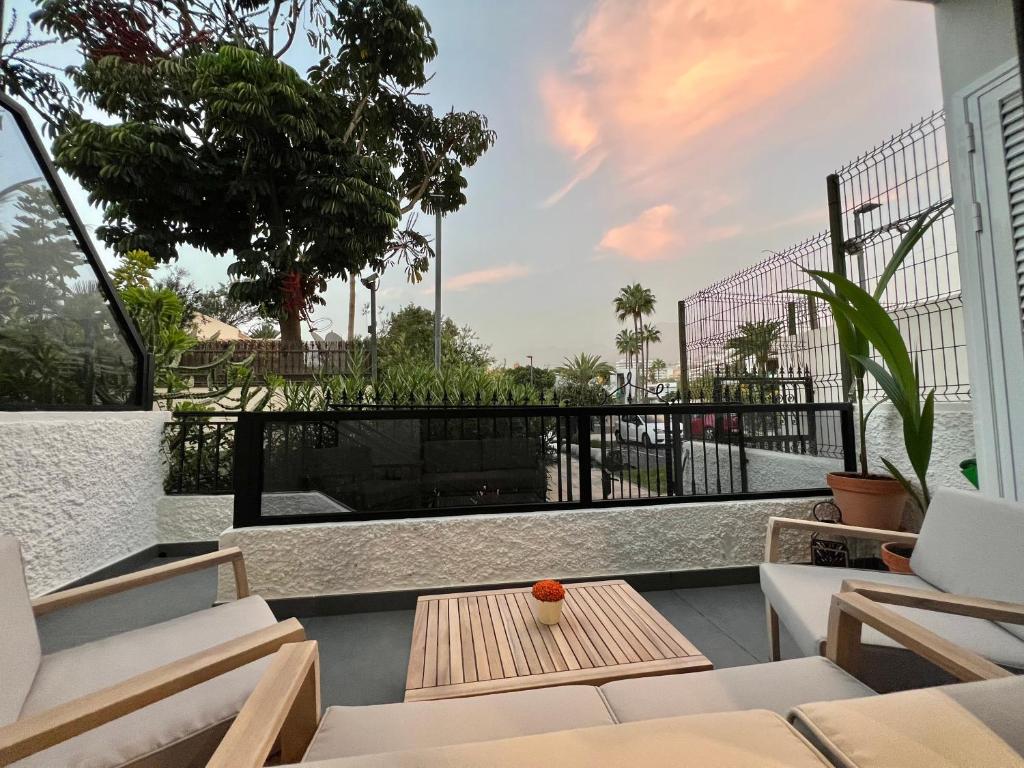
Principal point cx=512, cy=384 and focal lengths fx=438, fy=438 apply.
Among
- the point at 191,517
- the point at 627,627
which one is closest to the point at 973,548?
the point at 627,627

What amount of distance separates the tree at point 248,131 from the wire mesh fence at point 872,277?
300 inches

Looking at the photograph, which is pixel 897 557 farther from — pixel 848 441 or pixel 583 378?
pixel 583 378

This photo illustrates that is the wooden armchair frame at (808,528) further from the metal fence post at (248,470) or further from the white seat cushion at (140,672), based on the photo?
the metal fence post at (248,470)

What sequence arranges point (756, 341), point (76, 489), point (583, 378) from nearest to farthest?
point (76, 489) → point (756, 341) → point (583, 378)

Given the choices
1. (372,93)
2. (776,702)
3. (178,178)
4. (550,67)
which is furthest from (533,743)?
(372,93)

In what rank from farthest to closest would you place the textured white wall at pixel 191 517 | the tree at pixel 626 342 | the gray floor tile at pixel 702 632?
the tree at pixel 626 342
the textured white wall at pixel 191 517
the gray floor tile at pixel 702 632

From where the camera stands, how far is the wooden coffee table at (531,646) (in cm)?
127

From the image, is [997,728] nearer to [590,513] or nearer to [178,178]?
[590,513]

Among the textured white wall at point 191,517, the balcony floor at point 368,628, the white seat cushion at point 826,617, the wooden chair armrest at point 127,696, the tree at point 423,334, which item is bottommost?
the balcony floor at point 368,628

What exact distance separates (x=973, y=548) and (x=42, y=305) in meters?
4.91

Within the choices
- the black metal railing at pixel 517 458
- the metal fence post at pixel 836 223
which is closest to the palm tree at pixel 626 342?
the metal fence post at pixel 836 223

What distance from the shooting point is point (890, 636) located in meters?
1.09

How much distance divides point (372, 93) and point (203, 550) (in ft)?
33.1

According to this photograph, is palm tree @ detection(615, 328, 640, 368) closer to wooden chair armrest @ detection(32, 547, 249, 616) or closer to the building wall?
the building wall
